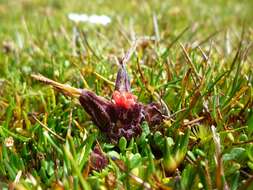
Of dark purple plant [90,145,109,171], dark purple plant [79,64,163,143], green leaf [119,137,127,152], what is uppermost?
dark purple plant [79,64,163,143]

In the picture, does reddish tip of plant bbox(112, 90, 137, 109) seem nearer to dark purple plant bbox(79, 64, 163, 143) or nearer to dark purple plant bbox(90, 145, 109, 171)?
dark purple plant bbox(79, 64, 163, 143)

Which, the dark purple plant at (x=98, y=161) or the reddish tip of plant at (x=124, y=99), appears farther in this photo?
the reddish tip of plant at (x=124, y=99)

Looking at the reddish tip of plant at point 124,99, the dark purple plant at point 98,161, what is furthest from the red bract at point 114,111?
the dark purple plant at point 98,161

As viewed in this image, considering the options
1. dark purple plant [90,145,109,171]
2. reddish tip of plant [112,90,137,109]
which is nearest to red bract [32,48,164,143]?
reddish tip of plant [112,90,137,109]

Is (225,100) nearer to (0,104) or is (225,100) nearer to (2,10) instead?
(0,104)

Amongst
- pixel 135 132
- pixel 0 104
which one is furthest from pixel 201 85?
pixel 0 104

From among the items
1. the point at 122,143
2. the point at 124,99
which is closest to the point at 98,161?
the point at 122,143

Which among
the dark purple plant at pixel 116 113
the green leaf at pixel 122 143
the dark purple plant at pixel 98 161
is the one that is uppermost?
the dark purple plant at pixel 116 113

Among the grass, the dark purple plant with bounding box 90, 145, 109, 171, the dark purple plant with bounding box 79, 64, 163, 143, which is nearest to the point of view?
the grass

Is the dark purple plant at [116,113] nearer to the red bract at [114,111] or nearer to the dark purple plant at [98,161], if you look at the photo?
the red bract at [114,111]
